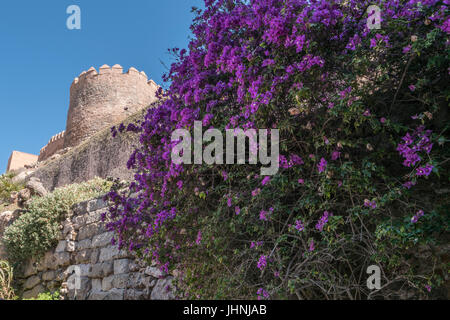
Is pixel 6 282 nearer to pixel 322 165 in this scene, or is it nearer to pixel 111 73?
pixel 322 165

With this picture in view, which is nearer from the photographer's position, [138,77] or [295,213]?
[295,213]

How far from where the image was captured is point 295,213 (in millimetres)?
2789

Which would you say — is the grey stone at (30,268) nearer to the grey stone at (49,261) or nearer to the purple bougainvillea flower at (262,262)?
the grey stone at (49,261)

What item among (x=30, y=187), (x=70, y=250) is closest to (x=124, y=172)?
(x=30, y=187)

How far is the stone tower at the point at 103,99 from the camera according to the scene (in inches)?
754

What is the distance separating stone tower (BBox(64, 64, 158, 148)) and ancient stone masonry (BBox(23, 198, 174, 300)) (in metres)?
12.9

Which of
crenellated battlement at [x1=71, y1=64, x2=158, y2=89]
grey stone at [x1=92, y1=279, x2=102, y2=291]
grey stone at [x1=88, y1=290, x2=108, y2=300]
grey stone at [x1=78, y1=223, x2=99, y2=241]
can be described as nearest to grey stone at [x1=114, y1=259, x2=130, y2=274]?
grey stone at [x1=88, y1=290, x2=108, y2=300]

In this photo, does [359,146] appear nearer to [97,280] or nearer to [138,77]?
[97,280]

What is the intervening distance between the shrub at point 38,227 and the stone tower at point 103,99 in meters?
12.2

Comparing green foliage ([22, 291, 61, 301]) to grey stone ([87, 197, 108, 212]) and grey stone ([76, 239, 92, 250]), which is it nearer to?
grey stone ([76, 239, 92, 250])

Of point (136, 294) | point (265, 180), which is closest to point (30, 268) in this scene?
point (136, 294)

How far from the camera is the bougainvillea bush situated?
2.11 metres
